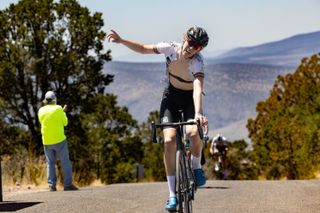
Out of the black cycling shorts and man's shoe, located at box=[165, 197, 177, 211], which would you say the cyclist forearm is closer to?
the black cycling shorts

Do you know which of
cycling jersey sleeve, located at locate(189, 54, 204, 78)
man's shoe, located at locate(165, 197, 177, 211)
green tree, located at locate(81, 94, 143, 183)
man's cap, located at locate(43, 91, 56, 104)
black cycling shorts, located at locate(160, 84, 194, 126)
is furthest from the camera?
green tree, located at locate(81, 94, 143, 183)

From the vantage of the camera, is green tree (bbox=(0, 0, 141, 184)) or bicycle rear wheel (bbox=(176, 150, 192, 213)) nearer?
bicycle rear wheel (bbox=(176, 150, 192, 213))

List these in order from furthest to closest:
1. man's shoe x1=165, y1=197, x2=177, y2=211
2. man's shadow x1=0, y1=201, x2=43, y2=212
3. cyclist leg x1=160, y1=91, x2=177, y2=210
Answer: man's shadow x1=0, y1=201, x2=43, y2=212 < cyclist leg x1=160, y1=91, x2=177, y2=210 < man's shoe x1=165, y1=197, x2=177, y2=211

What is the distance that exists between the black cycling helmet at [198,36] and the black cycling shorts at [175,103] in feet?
1.97

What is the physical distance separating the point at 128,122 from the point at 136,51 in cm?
5659

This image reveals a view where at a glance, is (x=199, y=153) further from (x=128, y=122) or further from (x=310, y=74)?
(x=310, y=74)

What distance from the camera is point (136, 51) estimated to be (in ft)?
28.2

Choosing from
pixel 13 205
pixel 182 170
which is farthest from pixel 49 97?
pixel 182 170

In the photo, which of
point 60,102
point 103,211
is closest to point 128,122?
point 60,102

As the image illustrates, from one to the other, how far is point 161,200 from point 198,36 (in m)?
4.49

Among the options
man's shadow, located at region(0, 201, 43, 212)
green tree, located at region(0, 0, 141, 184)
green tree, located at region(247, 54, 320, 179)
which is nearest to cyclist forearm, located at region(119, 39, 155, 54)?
man's shadow, located at region(0, 201, 43, 212)

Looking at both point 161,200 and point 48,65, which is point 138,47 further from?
point 48,65

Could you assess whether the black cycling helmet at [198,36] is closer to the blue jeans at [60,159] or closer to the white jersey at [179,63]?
the white jersey at [179,63]

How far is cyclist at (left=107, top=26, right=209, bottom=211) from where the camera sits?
8.45 meters
